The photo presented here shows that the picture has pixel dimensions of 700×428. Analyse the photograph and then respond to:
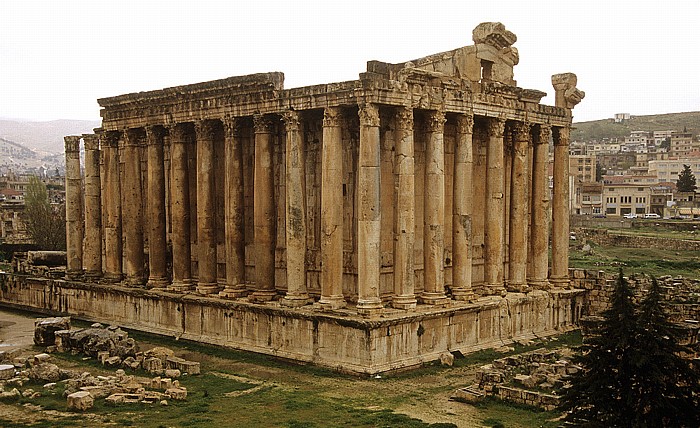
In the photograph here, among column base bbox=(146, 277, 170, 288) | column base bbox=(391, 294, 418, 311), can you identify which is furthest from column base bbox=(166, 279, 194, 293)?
column base bbox=(391, 294, 418, 311)

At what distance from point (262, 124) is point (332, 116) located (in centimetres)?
361

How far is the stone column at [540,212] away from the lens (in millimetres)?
30297

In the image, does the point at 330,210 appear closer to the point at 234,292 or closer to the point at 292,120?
the point at 292,120

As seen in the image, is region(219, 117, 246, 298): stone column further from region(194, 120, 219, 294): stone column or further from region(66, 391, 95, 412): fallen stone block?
region(66, 391, 95, 412): fallen stone block

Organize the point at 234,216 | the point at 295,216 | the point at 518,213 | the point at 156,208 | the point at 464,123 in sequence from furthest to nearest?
the point at 156,208 → the point at 518,213 → the point at 234,216 → the point at 464,123 → the point at 295,216

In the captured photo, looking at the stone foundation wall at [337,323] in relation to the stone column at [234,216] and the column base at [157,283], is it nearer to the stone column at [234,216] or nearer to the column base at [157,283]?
the column base at [157,283]

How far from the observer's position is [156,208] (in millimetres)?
31297

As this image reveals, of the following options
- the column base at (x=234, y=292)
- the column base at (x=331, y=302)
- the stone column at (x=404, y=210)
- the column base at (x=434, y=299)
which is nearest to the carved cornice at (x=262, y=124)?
the stone column at (x=404, y=210)

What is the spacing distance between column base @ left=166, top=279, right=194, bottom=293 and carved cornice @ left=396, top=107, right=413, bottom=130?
11.6m

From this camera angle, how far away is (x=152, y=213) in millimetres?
31344

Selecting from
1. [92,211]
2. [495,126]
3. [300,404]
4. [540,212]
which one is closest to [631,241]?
[540,212]

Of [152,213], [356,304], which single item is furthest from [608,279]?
[152,213]

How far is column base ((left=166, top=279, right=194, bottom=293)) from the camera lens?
29.9m

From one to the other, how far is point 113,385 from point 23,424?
3221 millimetres
